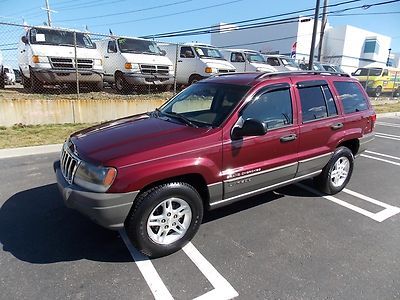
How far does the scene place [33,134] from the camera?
7301 millimetres

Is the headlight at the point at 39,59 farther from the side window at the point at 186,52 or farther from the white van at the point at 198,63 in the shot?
the side window at the point at 186,52

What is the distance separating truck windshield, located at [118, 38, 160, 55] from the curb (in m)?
5.05

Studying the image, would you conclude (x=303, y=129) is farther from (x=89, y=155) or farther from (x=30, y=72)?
(x=30, y=72)

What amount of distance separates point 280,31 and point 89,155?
149ft

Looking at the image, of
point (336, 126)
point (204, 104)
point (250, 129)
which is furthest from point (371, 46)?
point (250, 129)

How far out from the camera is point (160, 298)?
248 cm

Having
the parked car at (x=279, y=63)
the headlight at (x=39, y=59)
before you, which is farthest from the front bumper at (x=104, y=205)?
the parked car at (x=279, y=63)

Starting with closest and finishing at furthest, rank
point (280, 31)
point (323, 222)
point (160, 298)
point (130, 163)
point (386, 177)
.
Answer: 1. point (160, 298)
2. point (130, 163)
3. point (323, 222)
4. point (386, 177)
5. point (280, 31)

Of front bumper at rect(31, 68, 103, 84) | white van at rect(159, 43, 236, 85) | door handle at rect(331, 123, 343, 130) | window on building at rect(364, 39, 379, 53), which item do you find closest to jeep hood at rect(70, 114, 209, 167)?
door handle at rect(331, 123, 343, 130)

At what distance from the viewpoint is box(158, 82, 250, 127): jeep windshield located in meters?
3.42

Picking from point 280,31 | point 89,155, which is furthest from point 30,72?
point 280,31

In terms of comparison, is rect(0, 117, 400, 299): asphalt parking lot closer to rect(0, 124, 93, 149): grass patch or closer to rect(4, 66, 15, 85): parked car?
rect(0, 124, 93, 149): grass patch

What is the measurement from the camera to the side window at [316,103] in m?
3.94

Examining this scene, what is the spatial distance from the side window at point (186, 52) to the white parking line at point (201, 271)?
32.4 feet
